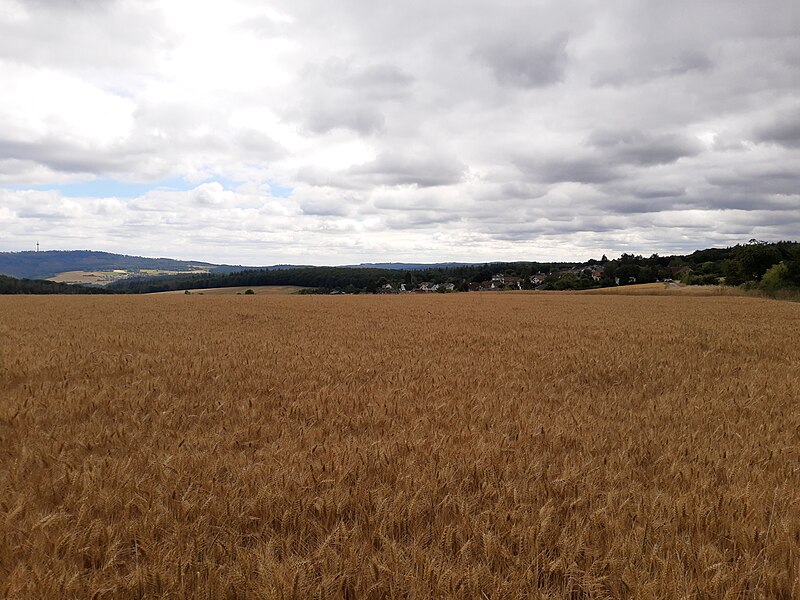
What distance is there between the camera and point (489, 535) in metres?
2.69

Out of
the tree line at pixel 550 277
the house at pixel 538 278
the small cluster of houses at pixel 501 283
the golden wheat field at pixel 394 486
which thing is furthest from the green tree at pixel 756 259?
the golden wheat field at pixel 394 486

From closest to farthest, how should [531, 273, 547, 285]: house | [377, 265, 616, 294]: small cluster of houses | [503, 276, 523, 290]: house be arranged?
1. [377, 265, 616, 294]: small cluster of houses
2. [531, 273, 547, 285]: house
3. [503, 276, 523, 290]: house

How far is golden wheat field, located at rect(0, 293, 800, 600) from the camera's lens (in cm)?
240

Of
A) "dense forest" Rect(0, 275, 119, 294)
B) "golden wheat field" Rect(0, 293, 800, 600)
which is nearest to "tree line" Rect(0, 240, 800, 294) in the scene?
"dense forest" Rect(0, 275, 119, 294)

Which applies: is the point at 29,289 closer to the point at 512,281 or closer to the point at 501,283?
the point at 501,283

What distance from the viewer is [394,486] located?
3.54m

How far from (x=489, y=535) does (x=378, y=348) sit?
8749 millimetres

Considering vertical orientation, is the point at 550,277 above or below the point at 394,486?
above

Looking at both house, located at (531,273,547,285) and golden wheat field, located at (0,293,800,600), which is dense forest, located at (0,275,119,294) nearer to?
golden wheat field, located at (0,293,800,600)

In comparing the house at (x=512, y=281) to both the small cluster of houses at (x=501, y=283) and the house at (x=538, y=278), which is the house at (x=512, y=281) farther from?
the house at (x=538, y=278)

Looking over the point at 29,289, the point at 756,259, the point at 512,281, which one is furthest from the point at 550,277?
the point at 29,289

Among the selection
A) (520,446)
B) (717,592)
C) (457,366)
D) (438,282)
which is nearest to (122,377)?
(457,366)

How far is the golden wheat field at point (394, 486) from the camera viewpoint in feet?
7.86

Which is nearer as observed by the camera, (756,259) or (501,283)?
(756,259)
